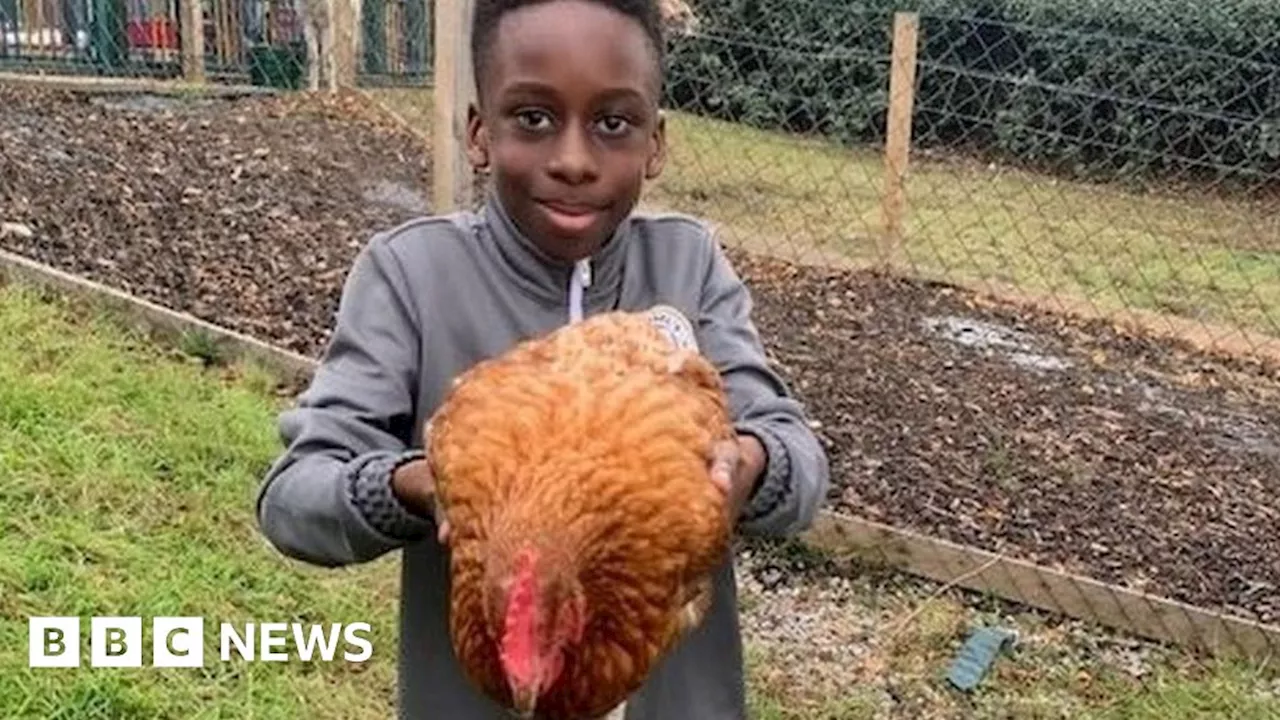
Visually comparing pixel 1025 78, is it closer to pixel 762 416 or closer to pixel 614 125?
pixel 762 416

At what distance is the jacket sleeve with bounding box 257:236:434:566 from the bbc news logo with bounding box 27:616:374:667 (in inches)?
70.2

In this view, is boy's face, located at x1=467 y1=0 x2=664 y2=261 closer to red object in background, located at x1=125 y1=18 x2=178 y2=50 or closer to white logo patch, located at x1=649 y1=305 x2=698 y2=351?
white logo patch, located at x1=649 y1=305 x2=698 y2=351

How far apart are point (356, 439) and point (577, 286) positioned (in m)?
0.31

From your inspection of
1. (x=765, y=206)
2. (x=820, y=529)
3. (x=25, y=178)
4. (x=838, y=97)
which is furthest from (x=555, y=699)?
(x=838, y=97)

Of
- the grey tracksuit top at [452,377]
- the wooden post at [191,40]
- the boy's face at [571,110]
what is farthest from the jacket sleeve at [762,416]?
the wooden post at [191,40]

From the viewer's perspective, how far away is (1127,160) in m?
12.0

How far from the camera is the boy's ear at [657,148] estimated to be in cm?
161

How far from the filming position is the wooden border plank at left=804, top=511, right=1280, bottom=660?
3797mm

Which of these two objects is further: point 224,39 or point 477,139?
point 224,39

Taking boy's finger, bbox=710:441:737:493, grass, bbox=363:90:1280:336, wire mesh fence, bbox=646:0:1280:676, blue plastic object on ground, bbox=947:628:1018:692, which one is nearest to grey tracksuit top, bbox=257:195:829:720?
boy's finger, bbox=710:441:737:493

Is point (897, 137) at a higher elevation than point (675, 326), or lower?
lower

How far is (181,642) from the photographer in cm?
333

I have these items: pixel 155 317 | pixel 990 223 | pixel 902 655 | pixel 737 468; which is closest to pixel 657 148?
pixel 737 468

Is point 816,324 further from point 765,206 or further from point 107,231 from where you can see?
point 765,206
